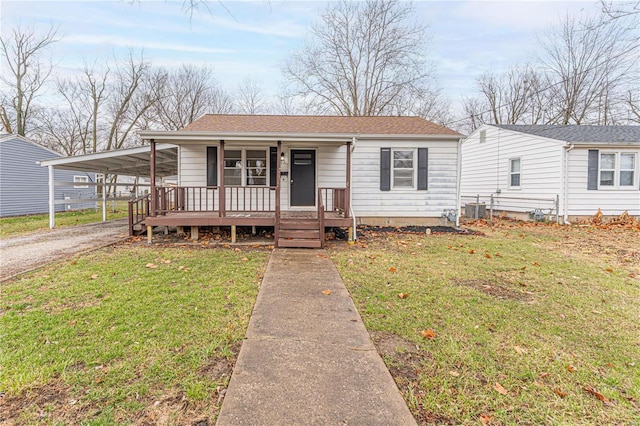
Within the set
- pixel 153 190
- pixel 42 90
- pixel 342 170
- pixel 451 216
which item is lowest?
pixel 451 216

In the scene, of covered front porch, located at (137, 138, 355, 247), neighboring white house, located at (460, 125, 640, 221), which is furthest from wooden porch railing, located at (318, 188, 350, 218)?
neighboring white house, located at (460, 125, 640, 221)

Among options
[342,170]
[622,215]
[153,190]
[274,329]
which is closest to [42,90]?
[153,190]

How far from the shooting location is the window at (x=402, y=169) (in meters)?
10.2

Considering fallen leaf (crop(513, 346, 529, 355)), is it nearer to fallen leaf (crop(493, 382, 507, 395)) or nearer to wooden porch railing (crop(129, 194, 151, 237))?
fallen leaf (crop(493, 382, 507, 395))

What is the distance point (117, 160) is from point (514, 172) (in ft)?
51.8

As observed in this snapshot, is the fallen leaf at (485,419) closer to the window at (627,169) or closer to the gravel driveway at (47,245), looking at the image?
the gravel driveway at (47,245)

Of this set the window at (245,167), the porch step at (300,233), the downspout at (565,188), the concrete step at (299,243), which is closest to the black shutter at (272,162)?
the window at (245,167)

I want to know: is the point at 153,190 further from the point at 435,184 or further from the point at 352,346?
the point at 435,184

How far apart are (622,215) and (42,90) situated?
33830 mm

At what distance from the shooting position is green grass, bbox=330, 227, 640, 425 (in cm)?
208

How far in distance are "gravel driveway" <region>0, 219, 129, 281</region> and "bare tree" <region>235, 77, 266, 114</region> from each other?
64.1ft

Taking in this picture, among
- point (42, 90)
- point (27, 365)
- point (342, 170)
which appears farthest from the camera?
point (42, 90)

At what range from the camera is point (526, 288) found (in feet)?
14.6

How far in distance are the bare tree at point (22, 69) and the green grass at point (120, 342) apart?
24451 millimetres
